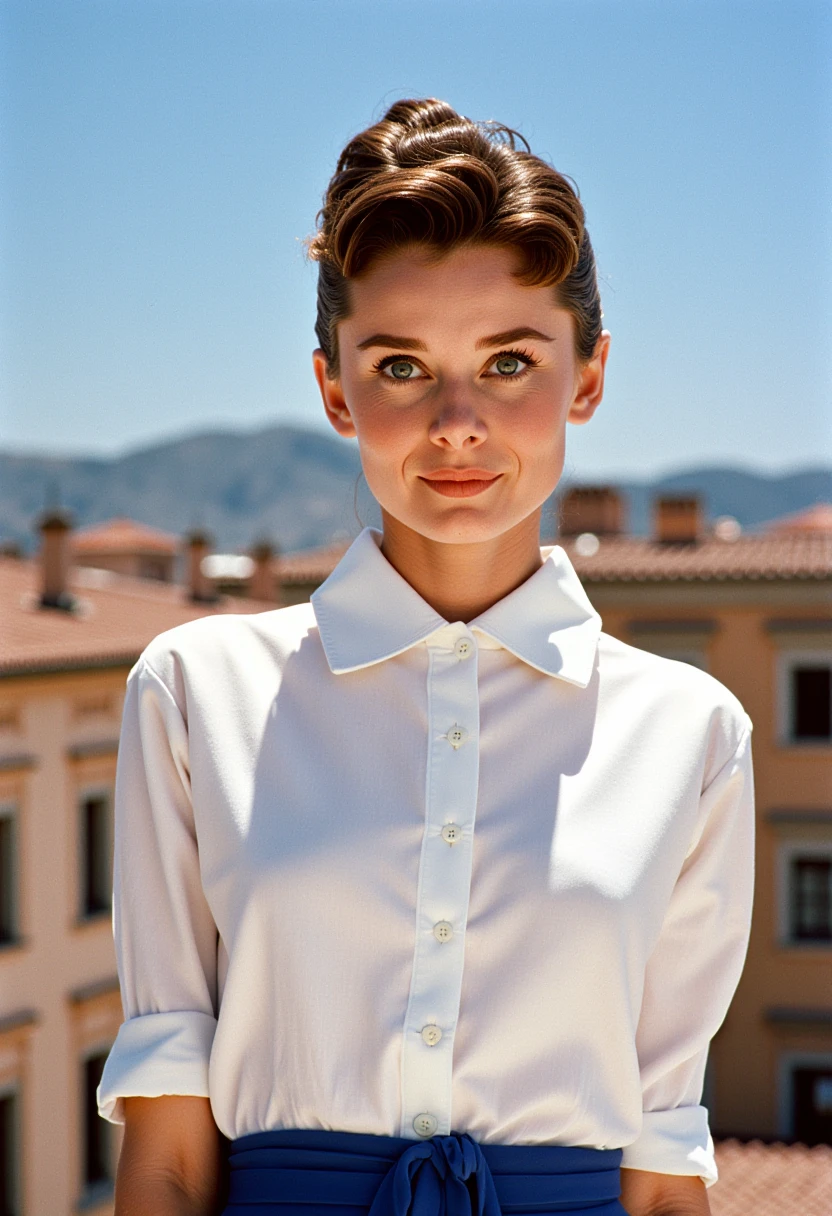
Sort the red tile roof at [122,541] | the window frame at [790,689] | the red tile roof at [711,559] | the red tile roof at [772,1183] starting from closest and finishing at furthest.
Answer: the red tile roof at [772,1183]
the window frame at [790,689]
the red tile roof at [711,559]
the red tile roof at [122,541]

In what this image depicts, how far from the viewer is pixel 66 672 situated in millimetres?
12328

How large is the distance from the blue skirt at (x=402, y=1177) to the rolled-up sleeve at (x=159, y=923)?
0.30 feet

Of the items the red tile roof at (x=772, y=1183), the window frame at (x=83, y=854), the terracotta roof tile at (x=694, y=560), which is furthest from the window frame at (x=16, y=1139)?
the terracotta roof tile at (x=694, y=560)

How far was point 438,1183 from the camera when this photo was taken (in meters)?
1.14

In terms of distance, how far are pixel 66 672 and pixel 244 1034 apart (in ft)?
37.7

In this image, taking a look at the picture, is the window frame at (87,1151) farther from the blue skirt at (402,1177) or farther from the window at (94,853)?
the blue skirt at (402,1177)

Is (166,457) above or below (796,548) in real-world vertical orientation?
above

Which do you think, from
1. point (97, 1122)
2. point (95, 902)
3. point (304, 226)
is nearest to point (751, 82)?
point (304, 226)

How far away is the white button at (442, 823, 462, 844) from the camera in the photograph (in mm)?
1211

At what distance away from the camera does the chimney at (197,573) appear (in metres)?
17.3

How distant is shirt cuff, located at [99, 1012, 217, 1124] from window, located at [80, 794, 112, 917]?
1196cm

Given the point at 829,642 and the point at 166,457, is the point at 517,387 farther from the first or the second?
the point at 166,457

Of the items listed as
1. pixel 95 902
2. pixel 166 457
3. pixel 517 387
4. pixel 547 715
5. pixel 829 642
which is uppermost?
pixel 166 457

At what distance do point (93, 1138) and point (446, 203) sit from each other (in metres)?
13.0
